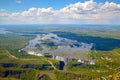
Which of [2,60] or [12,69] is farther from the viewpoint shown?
[2,60]

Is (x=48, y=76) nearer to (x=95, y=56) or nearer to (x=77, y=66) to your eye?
(x=77, y=66)

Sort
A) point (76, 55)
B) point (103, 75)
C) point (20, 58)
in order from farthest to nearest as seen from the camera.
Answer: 1. point (76, 55)
2. point (20, 58)
3. point (103, 75)

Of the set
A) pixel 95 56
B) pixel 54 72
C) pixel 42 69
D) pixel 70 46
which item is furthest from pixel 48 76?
pixel 70 46

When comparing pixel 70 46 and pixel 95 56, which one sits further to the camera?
pixel 70 46

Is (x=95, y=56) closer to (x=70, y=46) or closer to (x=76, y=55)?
(x=76, y=55)

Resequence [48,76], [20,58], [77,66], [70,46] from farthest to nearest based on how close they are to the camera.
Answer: [70,46] → [20,58] → [77,66] → [48,76]

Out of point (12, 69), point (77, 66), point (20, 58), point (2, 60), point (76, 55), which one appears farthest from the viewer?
point (76, 55)

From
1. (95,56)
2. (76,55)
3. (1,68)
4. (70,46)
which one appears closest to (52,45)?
(70,46)

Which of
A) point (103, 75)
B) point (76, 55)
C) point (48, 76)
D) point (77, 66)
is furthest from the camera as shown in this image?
point (76, 55)

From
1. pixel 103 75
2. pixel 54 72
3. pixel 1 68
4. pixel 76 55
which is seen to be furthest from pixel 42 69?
pixel 76 55
